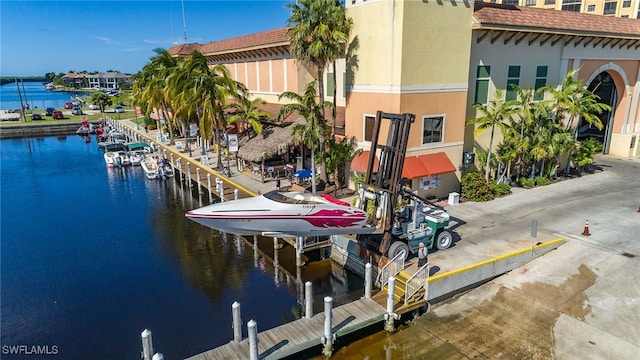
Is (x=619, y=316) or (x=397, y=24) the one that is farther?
(x=397, y=24)

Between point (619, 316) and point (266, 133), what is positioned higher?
point (266, 133)

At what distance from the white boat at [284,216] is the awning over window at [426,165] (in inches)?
292

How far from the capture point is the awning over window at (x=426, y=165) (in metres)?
22.5

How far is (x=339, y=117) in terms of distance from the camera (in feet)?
89.1

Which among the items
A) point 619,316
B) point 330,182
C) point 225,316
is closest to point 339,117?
point 330,182

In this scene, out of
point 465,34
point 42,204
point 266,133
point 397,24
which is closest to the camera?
point 397,24

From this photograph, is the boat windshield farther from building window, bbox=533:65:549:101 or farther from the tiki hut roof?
building window, bbox=533:65:549:101

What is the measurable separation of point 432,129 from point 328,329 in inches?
585

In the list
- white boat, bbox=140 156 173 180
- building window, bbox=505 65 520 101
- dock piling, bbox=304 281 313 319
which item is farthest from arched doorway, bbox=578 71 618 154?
white boat, bbox=140 156 173 180

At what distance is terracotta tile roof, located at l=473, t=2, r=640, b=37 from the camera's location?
24.9 meters

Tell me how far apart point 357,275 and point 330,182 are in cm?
1062

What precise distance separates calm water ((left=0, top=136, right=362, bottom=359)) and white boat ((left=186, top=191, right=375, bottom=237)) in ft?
9.73

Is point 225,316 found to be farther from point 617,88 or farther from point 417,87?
point 617,88

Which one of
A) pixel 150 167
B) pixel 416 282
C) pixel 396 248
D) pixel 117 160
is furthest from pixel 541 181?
pixel 117 160
